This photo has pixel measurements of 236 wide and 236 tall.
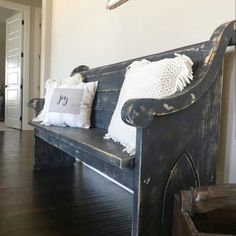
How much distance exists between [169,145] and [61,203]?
891mm

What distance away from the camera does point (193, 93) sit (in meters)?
1.01

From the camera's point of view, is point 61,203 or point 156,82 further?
point 61,203

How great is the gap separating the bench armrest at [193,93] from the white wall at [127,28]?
119mm

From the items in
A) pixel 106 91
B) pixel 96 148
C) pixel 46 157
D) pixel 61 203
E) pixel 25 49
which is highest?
pixel 25 49

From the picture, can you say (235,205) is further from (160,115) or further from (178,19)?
(178,19)

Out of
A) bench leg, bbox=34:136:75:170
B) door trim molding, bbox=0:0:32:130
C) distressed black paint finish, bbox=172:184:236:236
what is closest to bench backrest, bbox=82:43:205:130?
bench leg, bbox=34:136:75:170

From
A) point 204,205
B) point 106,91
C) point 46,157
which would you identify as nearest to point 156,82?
point 204,205

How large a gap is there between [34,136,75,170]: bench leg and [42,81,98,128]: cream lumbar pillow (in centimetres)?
42

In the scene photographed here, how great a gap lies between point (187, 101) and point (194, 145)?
0.17m

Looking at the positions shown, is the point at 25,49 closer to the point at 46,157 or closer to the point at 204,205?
the point at 46,157

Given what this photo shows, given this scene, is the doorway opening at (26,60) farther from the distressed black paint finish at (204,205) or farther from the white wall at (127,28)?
the distressed black paint finish at (204,205)

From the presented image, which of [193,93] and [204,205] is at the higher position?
[193,93]

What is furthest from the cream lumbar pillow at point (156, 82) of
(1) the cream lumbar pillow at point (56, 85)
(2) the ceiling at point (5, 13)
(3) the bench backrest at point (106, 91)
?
(2) the ceiling at point (5, 13)

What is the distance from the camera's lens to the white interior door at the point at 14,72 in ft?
17.4
